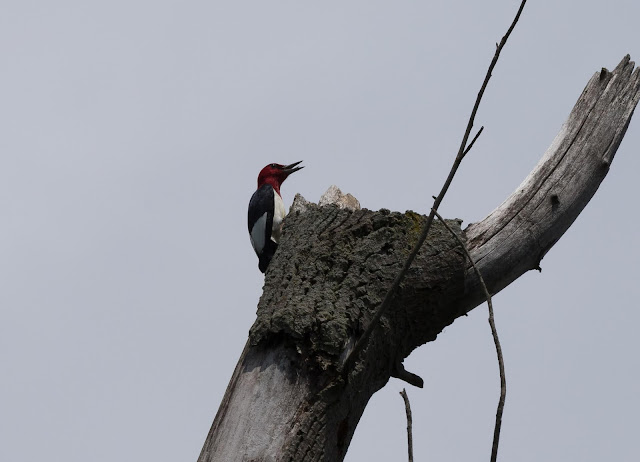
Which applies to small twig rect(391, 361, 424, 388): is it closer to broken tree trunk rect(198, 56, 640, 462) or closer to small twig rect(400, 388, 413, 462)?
broken tree trunk rect(198, 56, 640, 462)

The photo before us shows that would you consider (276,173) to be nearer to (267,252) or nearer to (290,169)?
(290,169)

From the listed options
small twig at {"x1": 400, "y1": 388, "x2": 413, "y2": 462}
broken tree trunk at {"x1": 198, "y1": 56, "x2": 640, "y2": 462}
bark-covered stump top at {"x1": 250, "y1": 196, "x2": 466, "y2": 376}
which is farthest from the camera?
bark-covered stump top at {"x1": 250, "y1": 196, "x2": 466, "y2": 376}

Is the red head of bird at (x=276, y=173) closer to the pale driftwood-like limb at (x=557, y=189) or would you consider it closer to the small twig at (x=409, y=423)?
the pale driftwood-like limb at (x=557, y=189)

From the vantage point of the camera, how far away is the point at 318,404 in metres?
2.58

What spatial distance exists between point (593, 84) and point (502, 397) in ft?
6.39

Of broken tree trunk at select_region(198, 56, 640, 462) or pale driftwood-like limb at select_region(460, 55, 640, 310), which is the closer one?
broken tree trunk at select_region(198, 56, 640, 462)

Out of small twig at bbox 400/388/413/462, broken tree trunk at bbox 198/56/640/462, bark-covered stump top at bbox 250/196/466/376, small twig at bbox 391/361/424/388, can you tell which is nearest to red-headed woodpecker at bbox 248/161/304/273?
broken tree trunk at bbox 198/56/640/462

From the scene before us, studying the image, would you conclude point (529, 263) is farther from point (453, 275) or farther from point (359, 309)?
point (359, 309)

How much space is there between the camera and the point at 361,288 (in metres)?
2.89

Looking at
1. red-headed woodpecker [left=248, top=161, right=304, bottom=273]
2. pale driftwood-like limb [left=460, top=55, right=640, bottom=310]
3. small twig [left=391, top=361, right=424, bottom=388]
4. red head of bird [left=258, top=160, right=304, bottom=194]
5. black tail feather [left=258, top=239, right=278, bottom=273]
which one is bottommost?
small twig [left=391, top=361, right=424, bottom=388]

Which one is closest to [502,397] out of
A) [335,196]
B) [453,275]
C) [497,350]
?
[497,350]

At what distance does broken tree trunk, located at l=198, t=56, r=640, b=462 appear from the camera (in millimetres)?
2537

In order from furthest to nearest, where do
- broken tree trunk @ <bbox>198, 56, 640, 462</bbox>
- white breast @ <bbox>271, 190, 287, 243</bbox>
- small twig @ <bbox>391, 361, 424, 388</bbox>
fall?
white breast @ <bbox>271, 190, 287, 243</bbox>, small twig @ <bbox>391, 361, 424, 388</bbox>, broken tree trunk @ <bbox>198, 56, 640, 462</bbox>

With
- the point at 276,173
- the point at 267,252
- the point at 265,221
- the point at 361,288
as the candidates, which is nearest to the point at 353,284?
the point at 361,288
